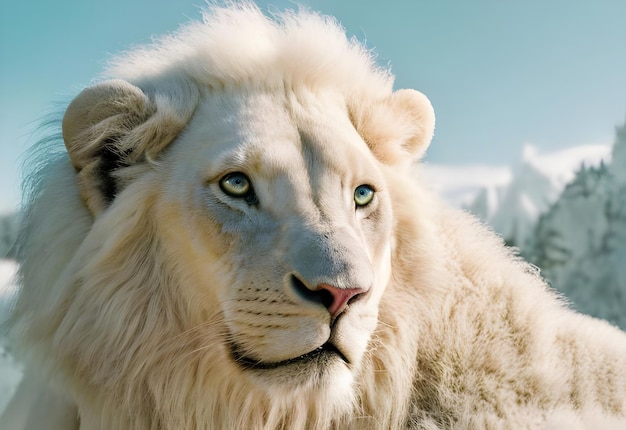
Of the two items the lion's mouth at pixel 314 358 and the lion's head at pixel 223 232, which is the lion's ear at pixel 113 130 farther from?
the lion's mouth at pixel 314 358

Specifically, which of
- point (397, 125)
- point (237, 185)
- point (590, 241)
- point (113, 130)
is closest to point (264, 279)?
point (237, 185)

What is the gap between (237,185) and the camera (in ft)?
6.79

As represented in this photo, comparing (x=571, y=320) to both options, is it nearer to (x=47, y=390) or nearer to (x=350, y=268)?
(x=350, y=268)

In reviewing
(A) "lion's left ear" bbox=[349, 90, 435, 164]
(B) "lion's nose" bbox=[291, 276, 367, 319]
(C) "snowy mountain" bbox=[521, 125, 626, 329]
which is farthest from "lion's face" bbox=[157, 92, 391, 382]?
(C) "snowy mountain" bbox=[521, 125, 626, 329]

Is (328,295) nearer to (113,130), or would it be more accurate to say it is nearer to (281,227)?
(281,227)

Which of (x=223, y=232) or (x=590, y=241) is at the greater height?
(x=590, y=241)

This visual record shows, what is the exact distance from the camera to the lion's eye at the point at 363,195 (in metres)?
2.19

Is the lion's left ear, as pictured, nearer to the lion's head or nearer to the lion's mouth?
the lion's head

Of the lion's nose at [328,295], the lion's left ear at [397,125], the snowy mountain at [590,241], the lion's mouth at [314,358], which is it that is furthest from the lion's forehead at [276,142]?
the snowy mountain at [590,241]

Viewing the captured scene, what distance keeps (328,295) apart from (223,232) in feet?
1.22

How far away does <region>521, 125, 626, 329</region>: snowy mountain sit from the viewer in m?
9.01

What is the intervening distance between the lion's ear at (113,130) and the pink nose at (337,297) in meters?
0.79

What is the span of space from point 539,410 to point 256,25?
1592 mm

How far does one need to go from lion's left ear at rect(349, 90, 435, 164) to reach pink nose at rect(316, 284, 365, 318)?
74 centimetres
